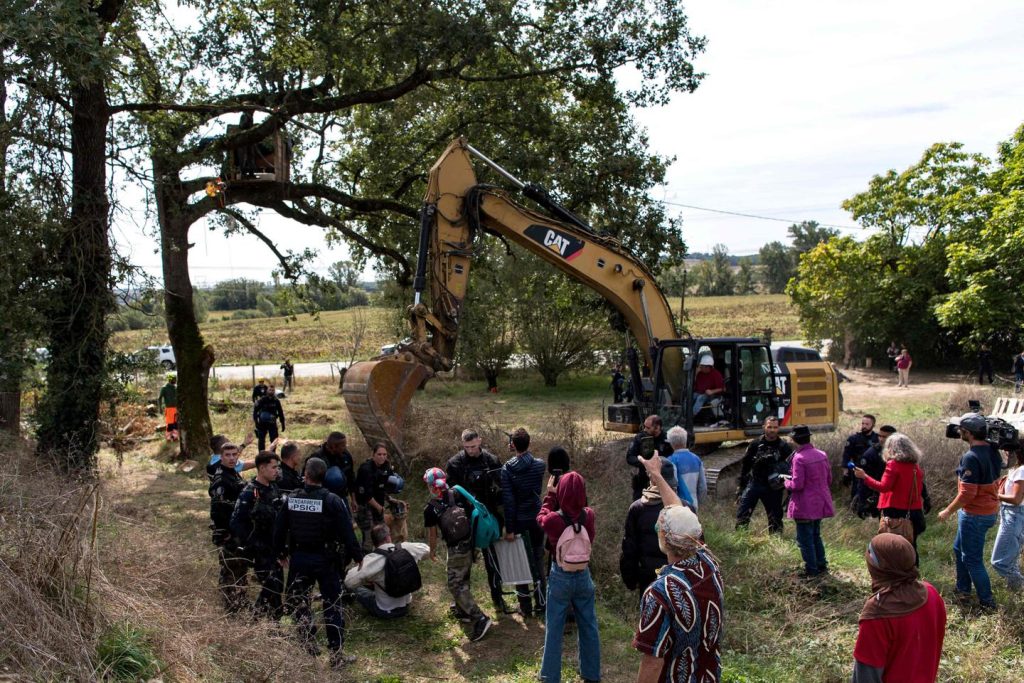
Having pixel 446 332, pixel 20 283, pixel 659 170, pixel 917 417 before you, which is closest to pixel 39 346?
pixel 20 283

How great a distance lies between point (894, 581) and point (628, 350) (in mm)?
9544

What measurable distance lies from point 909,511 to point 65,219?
11.3 m

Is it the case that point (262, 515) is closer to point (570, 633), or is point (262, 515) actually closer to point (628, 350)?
point (570, 633)

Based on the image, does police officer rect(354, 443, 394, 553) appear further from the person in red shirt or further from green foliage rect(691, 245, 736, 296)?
green foliage rect(691, 245, 736, 296)

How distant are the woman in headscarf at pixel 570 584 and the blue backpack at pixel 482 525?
3.88 ft

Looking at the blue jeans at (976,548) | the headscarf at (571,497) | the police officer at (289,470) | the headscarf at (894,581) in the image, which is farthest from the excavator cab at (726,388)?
the headscarf at (894,581)

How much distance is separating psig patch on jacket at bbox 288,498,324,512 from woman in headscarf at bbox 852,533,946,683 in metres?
3.75

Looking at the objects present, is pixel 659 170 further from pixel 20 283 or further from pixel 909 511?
pixel 20 283

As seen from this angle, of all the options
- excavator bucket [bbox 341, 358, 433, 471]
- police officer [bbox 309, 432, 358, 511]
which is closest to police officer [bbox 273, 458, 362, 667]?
police officer [bbox 309, 432, 358, 511]

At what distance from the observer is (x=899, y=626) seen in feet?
12.4

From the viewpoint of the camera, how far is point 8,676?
4258 mm

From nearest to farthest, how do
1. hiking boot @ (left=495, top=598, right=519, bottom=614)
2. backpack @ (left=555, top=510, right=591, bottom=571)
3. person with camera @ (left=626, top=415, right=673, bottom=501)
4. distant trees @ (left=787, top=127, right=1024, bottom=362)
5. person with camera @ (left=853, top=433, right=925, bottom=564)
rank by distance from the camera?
backpack @ (left=555, top=510, right=591, bottom=571)
person with camera @ (left=853, top=433, right=925, bottom=564)
hiking boot @ (left=495, top=598, right=519, bottom=614)
person with camera @ (left=626, top=415, right=673, bottom=501)
distant trees @ (left=787, top=127, right=1024, bottom=362)

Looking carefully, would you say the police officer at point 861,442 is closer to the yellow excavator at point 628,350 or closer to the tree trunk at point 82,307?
the yellow excavator at point 628,350

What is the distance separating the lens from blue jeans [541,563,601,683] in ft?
18.6
